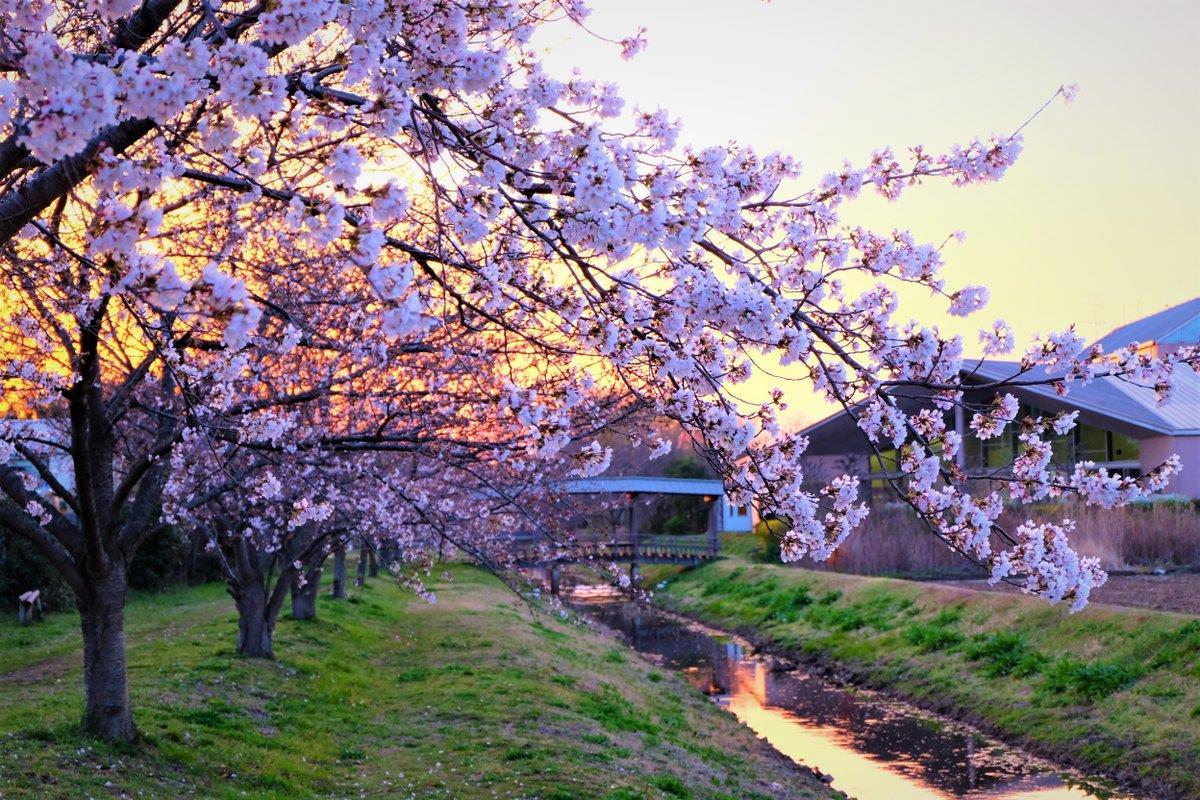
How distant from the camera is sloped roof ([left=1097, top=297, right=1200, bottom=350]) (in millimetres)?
46656

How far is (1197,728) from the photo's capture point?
47.8 feet

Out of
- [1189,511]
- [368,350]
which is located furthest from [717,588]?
[368,350]

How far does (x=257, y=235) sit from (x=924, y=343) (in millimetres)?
7790

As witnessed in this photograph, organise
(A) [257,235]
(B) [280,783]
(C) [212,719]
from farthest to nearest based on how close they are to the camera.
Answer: (C) [212,719] → (A) [257,235] → (B) [280,783]

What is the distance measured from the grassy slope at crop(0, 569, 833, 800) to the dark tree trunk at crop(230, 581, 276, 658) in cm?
38

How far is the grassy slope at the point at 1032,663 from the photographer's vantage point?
15.3 m

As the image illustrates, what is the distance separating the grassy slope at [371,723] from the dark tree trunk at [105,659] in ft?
0.87

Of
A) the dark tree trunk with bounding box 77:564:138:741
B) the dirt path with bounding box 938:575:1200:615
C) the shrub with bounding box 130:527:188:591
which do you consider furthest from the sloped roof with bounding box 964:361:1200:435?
the dark tree trunk with bounding box 77:564:138:741

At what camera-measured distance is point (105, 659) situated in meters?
10.2

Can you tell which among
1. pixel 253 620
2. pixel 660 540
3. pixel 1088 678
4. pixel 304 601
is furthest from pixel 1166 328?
pixel 253 620

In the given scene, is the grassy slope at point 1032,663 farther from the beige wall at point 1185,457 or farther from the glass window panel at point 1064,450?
the beige wall at point 1185,457

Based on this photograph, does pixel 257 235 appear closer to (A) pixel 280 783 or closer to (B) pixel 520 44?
(A) pixel 280 783

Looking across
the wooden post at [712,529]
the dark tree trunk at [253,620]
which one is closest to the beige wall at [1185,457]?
the wooden post at [712,529]

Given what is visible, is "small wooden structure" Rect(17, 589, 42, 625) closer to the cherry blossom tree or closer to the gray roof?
the cherry blossom tree
